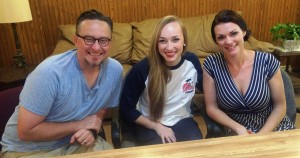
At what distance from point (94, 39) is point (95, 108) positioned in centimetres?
36

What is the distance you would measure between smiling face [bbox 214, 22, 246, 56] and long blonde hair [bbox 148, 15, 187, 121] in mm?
215

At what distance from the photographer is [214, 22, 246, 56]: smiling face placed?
1.51 meters

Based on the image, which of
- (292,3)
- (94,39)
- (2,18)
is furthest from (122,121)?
(292,3)

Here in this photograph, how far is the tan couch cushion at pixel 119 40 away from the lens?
3045 mm

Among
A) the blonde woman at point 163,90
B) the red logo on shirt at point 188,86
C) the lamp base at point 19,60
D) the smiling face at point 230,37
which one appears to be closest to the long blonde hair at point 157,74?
the blonde woman at point 163,90

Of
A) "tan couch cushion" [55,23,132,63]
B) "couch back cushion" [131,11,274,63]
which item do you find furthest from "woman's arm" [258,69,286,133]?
"tan couch cushion" [55,23,132,63]

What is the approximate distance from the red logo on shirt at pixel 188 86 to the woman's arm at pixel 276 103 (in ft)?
1.41

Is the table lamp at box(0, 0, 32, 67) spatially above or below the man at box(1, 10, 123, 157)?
above

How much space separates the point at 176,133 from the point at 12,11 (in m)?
1.97

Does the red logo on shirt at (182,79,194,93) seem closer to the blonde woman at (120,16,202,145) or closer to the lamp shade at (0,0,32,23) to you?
the blonde woman at (120,16,202,145)

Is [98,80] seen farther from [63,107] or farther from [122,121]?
[122,121]

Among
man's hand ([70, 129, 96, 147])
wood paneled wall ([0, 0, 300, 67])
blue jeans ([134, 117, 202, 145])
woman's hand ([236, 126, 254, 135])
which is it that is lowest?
blue jeans ([134, 117, 202, 145])

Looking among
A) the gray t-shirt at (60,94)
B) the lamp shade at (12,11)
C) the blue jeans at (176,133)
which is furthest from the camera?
the lamp shade at (12,11)

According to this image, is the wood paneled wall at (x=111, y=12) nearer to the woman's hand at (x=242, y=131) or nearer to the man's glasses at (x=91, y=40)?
the man's glasses at (x=91, y=40)
